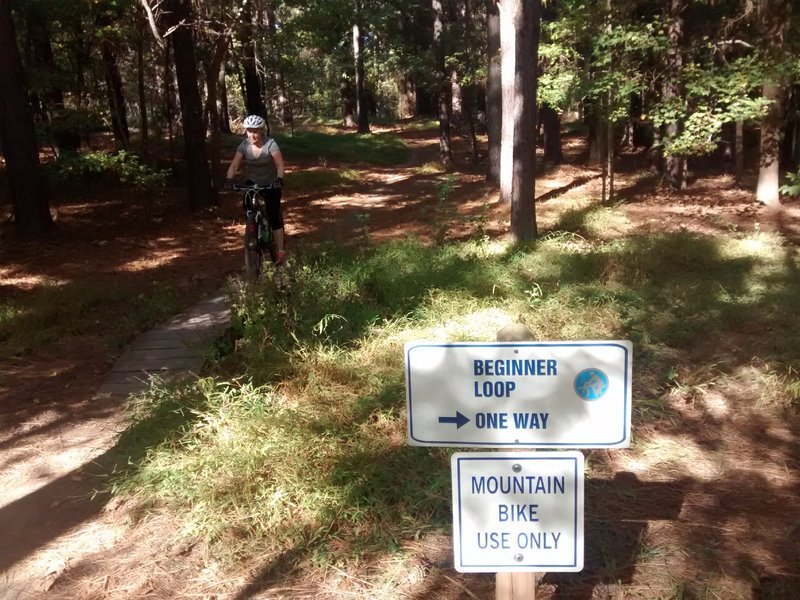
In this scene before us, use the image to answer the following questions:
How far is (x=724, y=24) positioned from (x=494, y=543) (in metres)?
12.4

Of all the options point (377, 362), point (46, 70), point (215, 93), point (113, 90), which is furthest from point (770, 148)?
point (113, 90)

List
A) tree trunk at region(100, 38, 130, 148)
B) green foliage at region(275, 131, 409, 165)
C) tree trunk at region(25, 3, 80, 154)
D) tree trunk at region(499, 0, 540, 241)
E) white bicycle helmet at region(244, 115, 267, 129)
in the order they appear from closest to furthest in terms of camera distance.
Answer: white bicycle helmet at region(244, 115, 267, 129) < tree trunk at region(499, 0, 540, 241) < tree trunk at region(25, 3, 80, 154) < tree trunk at region(100, 38, 130, 148) < green foliage at region(275, 131, 409, 165)

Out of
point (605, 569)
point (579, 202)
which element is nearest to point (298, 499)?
point (605, 569)

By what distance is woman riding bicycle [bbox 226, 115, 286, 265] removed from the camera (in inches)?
297

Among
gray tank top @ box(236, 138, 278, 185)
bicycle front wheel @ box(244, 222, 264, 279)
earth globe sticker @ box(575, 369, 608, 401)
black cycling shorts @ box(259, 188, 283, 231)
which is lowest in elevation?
bicycle front wheel @ box(244, 222, 264, 279)

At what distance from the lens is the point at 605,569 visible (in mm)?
3232

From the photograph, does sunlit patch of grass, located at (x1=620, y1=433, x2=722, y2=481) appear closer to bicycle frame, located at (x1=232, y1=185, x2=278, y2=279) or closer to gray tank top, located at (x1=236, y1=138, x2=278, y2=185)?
bicycle frame, located at (x1=232, y1=185, x2=278, y2=279)

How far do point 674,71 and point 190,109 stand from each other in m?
9.11

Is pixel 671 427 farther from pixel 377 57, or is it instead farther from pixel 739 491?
pixel 377 57

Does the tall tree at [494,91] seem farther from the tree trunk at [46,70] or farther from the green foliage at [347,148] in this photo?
the green foliage at [347,148]

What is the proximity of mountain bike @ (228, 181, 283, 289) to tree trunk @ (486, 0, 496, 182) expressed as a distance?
28.4ft

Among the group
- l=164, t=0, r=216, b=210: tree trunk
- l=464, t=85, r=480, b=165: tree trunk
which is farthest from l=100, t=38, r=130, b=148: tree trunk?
l=464, t=85, r=480, b=165: tree trunk

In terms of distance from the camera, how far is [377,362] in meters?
5.32

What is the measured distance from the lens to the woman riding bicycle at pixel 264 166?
24.8ft
